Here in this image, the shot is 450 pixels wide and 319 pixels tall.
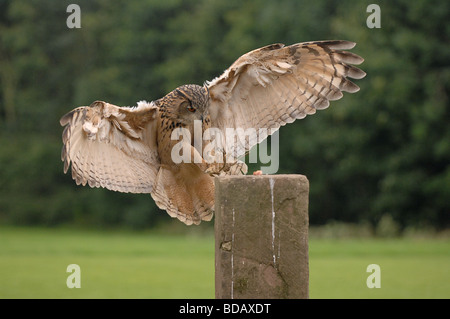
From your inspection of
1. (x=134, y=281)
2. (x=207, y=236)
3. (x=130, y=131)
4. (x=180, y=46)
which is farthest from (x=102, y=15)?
(x=130, y=131)

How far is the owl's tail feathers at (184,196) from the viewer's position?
196 inches

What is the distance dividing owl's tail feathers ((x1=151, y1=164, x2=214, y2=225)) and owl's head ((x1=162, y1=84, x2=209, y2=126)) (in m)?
0.41

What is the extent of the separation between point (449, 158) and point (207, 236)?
8.63 metres

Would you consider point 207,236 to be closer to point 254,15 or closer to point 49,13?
point 254,15

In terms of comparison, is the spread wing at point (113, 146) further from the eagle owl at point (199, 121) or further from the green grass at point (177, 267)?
the green grass at point (177, 267)

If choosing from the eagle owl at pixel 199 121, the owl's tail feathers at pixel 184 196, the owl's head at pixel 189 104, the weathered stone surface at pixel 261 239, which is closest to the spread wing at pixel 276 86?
the eagle owl at pixel 199 121

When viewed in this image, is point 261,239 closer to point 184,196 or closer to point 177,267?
point 184,196

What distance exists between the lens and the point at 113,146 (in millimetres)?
5145

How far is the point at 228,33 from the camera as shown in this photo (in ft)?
85.7

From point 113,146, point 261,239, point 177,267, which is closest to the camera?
point 261,239

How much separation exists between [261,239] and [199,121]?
5.32 feet

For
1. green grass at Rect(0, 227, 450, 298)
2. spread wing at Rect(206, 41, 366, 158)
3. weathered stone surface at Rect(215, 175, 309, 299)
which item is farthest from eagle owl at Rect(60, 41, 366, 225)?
green grass at Rect(0, 227, 450, 298)

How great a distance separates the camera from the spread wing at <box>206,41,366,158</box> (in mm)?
4742

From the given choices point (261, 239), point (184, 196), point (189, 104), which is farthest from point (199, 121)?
point (261, 239)
